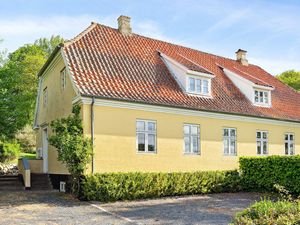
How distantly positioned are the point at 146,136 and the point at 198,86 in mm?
4664

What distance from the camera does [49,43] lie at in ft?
172

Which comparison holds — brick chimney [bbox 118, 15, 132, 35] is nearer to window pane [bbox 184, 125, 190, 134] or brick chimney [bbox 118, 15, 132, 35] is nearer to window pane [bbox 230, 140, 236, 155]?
window pane [bbox 184, 125, 190, 134]

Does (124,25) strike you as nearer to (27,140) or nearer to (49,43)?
(27,140)

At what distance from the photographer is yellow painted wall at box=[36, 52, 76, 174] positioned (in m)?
17.7

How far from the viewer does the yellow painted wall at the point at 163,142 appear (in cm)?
1566

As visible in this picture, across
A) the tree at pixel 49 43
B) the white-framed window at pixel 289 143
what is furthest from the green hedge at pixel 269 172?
the tree at pixel 49 43

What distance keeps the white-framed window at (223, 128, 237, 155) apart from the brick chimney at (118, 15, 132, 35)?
314 inches

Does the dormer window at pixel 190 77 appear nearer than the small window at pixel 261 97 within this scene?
Yes

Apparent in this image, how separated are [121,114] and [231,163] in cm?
746

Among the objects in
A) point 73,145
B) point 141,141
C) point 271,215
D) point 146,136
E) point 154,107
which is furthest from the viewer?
point 154,107

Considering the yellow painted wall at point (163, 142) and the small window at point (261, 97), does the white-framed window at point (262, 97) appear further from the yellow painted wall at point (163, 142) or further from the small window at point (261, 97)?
the yellow painted wall at point (163, 142)

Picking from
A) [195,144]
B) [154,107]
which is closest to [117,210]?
[154,107]

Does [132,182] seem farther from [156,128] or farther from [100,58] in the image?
[100,58]

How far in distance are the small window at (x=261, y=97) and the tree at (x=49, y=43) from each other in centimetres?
3533
